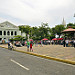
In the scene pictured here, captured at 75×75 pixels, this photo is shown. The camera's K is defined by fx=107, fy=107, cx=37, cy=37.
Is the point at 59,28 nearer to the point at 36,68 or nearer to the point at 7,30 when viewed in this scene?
the point at 7,30

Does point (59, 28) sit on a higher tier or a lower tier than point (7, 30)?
higher

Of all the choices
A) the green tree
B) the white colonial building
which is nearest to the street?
the white colonial building

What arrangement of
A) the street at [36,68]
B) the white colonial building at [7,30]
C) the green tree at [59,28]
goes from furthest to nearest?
the green tree at [59,28], the white colonial building at [7,30], the street at [36,68]

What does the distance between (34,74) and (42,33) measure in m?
52.2

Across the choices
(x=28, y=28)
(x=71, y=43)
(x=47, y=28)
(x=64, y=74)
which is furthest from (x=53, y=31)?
(x=64, y=74)

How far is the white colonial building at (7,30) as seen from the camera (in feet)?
179

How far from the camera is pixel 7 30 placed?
55875mm

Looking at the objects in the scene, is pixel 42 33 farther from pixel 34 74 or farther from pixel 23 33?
pixel 34 74

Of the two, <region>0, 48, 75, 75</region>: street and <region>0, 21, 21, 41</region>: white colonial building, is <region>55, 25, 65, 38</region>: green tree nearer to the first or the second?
<region>0, 21, 21, 41</region>: white colonial building

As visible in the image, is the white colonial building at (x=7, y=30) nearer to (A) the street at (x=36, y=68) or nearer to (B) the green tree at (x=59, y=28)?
(B) the green tree at (x=59, y=28)

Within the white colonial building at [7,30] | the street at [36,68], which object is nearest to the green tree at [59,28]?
the white colonial building at [7,30]

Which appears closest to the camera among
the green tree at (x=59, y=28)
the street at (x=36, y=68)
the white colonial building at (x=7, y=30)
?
the street at (x=36, y=68)

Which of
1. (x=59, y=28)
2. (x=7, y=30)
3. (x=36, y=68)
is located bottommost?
(x=36, y=68)

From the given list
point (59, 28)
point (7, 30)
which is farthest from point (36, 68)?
point (59, 28)
